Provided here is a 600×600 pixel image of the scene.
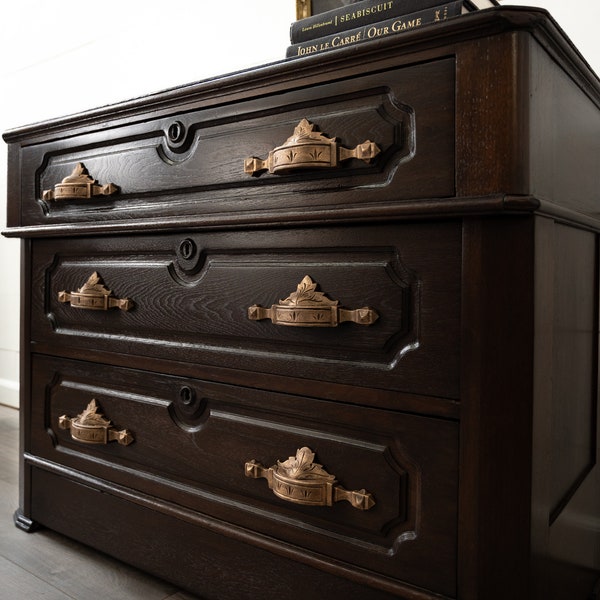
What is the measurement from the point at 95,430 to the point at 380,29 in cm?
75

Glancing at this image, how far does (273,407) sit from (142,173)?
0.42 m

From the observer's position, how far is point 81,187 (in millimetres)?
1036

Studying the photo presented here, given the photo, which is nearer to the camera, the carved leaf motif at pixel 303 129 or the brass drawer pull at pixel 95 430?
the carved leaf motif at pixel 303 129

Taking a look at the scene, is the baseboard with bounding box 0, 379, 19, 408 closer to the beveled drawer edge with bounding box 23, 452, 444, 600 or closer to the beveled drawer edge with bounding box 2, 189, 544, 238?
the beveled drawer edge with bounding box 23, 452, 444, 600

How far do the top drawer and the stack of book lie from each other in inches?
4.0

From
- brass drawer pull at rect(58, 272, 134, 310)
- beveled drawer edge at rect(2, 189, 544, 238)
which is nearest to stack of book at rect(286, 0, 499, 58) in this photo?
beveled drawer edge at rect(2, 189, 544, 238)

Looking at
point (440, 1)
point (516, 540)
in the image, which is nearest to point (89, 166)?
point (440, 1)

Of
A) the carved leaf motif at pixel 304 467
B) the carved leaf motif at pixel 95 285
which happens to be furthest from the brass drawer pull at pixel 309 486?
the carved leaf motif at pixel 95 285

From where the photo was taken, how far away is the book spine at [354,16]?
0.84 meters

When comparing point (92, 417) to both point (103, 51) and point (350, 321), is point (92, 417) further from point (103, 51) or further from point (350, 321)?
point (103, 51)

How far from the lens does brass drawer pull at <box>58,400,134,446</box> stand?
1.01m

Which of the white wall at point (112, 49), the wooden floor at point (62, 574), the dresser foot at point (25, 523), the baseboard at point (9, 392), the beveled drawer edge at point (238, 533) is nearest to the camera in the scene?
the beveled drawer edge at point (238, 533)

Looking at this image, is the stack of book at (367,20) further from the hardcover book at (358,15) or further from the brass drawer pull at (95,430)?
the brass drawer pull at (95,430)

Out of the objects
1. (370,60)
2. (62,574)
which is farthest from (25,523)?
(370,60)
